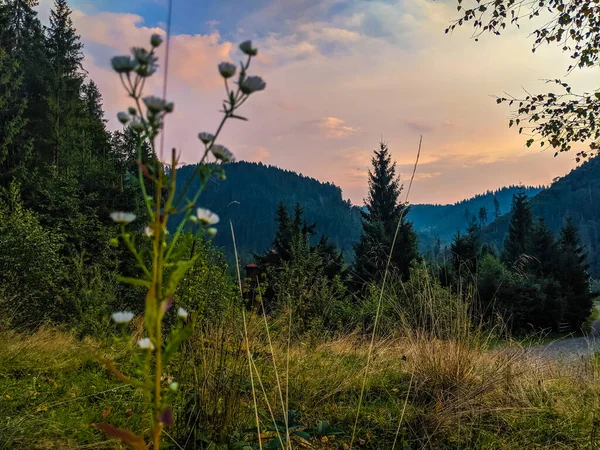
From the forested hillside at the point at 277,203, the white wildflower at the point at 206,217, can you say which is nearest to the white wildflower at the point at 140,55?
the white wildflower at the point at 206,217

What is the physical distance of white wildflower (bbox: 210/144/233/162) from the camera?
0.60 metres

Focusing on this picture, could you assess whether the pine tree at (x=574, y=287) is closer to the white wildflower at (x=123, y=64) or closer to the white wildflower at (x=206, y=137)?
the white wildflower at (x=206, y=137)

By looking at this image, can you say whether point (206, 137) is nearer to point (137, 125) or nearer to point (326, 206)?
point (137, 125)

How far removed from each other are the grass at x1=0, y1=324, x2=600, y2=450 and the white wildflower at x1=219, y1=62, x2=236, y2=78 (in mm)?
1752

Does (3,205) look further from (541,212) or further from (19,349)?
(541,212)

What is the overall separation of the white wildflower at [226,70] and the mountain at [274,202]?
12064 cm

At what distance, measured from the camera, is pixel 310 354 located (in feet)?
12.7

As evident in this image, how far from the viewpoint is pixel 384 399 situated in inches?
120

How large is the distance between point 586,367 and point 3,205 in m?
13.2

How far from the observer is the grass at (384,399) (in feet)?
7.45

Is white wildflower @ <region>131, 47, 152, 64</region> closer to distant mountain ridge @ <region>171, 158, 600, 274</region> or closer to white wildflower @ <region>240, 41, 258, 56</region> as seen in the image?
white wildflower @ <region>240, 41, 258, 56</region>

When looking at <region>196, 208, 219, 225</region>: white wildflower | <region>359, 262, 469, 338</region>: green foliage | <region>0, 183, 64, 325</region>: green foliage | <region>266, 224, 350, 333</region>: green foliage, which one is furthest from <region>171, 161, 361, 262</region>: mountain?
<region>196, 208, 219, 225</region>: white wildflower

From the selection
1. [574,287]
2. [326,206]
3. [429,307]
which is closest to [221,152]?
[429,307]

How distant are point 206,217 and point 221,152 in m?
0.12
